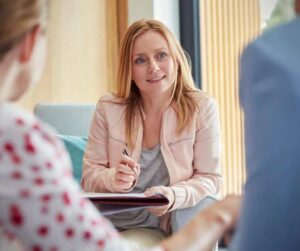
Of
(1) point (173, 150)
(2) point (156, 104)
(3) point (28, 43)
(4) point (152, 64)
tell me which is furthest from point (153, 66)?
(3) point (28, 43)

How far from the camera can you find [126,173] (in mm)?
2115

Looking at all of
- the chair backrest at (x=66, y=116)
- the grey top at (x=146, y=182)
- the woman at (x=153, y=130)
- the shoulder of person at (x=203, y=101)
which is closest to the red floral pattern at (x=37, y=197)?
the woman at (x=153, y=130)

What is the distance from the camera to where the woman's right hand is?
211 cm

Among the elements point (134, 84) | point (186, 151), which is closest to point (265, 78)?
point (186, 151)

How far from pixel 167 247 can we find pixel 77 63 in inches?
118

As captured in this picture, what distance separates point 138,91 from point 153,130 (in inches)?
7.9

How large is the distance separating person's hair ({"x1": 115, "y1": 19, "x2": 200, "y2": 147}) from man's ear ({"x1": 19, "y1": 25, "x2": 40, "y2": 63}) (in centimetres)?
145

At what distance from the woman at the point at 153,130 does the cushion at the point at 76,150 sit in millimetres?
392

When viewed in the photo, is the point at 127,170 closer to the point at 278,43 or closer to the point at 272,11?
the point at 278,43

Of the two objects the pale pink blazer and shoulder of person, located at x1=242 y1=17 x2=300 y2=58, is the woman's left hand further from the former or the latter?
shoulder of person, located at x1=242 y1=17 x2=300 y2=58

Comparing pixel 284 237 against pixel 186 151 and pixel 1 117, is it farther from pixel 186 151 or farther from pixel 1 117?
pixel 186 151

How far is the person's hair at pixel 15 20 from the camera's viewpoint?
0.86 m

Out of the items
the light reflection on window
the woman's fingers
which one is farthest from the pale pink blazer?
the light reflection on window

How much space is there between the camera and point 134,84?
248cm
